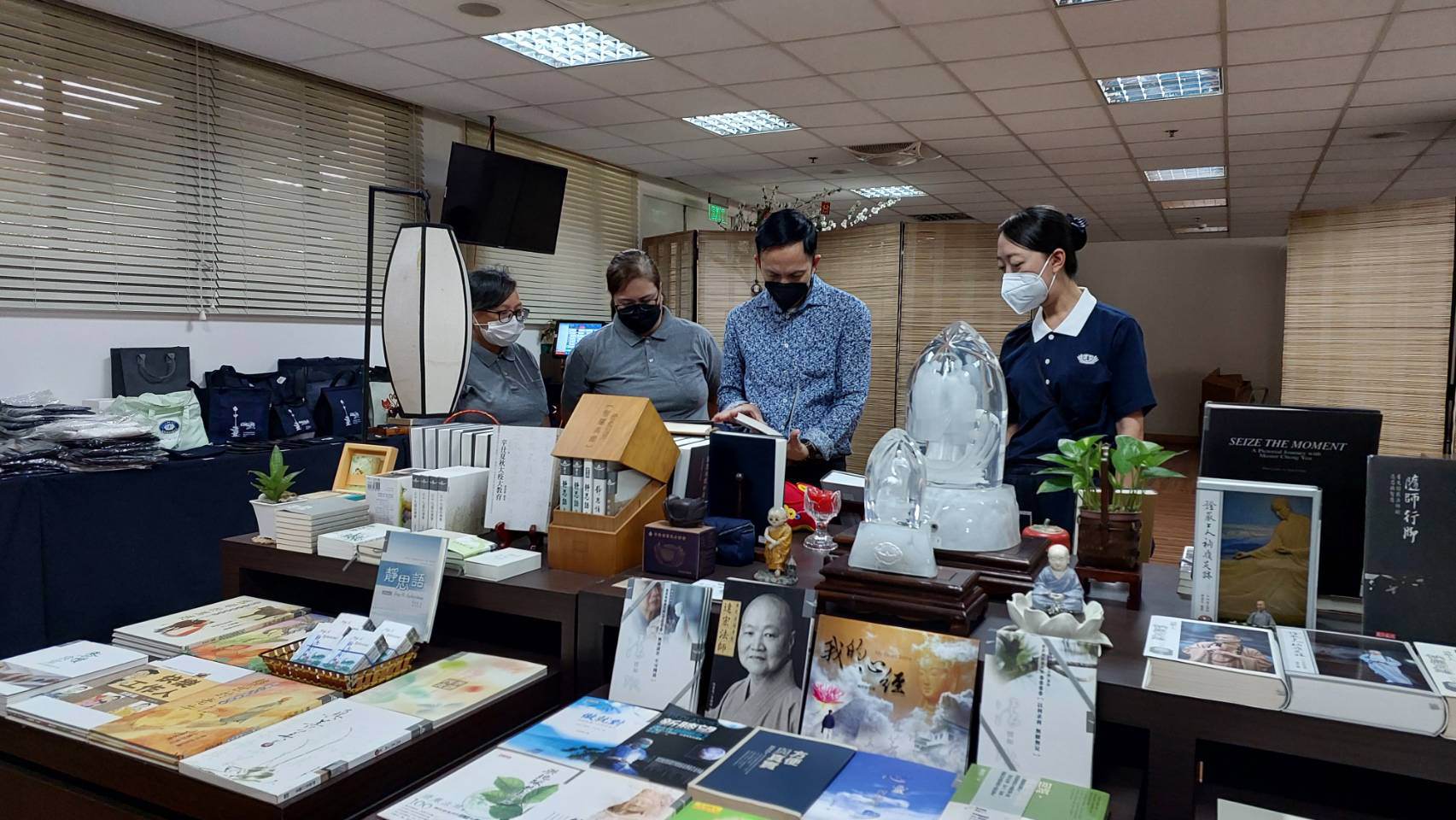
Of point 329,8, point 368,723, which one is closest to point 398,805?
point 368,723

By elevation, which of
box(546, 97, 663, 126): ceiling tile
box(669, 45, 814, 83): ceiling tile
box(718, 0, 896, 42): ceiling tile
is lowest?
box(718, 0, 896, 42): ceiling tile

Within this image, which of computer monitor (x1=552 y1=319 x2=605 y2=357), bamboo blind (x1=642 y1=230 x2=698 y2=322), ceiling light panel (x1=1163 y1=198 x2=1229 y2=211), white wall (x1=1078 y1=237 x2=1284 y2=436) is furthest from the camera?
white wall (x1=1078 y1=237 x2=1284 y2=436)

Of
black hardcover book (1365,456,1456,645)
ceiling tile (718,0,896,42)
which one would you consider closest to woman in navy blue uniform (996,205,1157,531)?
black hardcover book (1365,456,1456,645)

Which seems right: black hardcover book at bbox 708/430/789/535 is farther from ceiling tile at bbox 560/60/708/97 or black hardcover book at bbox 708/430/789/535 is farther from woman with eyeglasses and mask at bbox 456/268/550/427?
ceiling tile at bbox 560/60/708/97

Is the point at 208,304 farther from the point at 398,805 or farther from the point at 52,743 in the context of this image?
the point at 398,805

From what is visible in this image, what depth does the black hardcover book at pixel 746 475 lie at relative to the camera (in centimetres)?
186

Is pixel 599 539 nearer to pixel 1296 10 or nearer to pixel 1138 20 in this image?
pixel 1138 20

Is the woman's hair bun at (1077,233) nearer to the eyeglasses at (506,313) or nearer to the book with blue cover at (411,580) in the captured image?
the book with blue cover at (411,580)

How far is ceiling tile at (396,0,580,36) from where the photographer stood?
408 centimetres

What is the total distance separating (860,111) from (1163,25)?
2.02 m

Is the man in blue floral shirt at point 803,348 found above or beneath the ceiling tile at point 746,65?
beneath

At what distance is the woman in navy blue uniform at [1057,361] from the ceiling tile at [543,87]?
365cm

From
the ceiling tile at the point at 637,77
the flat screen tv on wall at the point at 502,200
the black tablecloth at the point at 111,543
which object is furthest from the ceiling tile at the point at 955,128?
the black tablecloth at the point at 111,543

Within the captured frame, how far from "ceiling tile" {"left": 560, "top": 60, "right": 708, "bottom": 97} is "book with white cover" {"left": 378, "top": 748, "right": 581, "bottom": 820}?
172 inches
